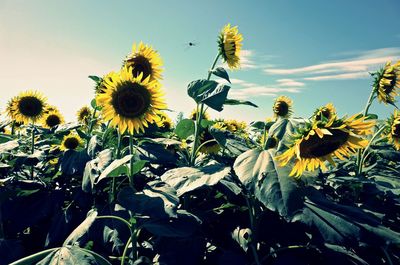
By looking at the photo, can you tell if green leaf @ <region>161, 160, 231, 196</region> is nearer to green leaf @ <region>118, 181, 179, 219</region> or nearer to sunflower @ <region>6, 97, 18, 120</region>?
green leaf @ <region>118, 181, 179, 219</region>

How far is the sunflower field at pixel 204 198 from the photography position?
1735 millimetres

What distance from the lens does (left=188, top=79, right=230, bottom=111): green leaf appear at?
90.5 inches

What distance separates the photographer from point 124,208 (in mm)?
1864

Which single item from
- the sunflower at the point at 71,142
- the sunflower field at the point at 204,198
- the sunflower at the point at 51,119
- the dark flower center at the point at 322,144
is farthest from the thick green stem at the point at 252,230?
the sunflower at the point at 51,119

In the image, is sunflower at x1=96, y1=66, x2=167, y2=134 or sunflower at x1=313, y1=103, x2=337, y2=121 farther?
sunflower at x1=96, y1=66, x2=167, y2=134

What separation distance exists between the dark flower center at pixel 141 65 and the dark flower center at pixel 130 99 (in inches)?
14.6

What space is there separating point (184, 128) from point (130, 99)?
464mm

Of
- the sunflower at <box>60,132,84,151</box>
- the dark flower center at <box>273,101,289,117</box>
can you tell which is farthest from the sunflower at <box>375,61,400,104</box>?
the sunflower at <box>60,132,84,151</box>

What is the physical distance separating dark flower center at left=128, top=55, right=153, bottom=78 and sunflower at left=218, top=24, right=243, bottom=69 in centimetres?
83

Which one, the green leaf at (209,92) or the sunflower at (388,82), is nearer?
the green leaf at (209,92)

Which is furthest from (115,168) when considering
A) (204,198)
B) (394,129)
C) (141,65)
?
(394,129)

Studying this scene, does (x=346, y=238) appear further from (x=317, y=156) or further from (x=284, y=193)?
(x=317, y=156)

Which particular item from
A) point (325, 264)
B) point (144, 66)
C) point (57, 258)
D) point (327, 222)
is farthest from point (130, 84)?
point (325, 264)

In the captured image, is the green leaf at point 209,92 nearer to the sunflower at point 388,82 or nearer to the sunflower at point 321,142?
the sunflower at point 321,142
